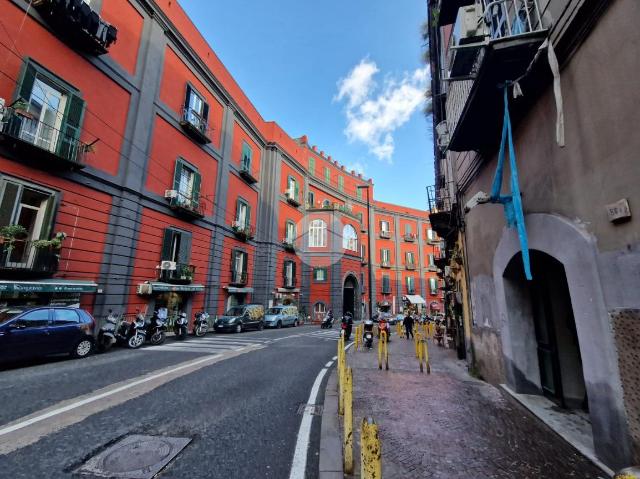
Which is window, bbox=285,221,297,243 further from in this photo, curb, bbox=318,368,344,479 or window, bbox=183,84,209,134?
curb, bbox=318,368,344,479

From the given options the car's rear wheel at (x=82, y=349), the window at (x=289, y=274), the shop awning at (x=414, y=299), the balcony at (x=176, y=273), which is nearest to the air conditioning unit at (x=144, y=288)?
the balcony at (x=176, y=273)

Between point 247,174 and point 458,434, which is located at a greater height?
point 247,174

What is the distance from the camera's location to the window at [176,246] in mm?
16219

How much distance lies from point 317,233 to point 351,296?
351 inches

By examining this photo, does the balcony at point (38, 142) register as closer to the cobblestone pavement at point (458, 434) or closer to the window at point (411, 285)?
the cobblestone pavement at point (458, 434)

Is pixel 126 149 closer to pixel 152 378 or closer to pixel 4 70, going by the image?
pixel 4 70

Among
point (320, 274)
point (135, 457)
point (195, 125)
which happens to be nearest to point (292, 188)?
point (320, 274)

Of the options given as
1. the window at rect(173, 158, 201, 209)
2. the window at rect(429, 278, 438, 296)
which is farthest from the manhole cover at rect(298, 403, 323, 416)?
the window at rect(429, 278, 438, 296)

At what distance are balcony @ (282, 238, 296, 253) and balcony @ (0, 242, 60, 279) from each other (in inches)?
747

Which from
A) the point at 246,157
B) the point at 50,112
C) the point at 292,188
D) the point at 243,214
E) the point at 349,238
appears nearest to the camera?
the point at 50,112

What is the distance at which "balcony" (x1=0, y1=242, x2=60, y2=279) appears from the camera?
9398 millimetres

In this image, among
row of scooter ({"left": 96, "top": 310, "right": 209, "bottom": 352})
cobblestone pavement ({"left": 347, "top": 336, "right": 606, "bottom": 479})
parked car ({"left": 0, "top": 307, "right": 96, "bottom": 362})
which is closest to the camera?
cobblestone pavement ({"left": 347, "top": 336, "right": 606, "bottom": 479})

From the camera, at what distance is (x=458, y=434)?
13.6 feet

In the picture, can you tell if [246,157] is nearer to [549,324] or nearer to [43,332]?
[43,332]
